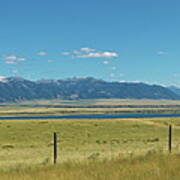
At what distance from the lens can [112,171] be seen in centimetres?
1417

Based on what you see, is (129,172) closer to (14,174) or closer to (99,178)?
(99,178)

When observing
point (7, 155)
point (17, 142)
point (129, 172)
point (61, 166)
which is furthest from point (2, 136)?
point (129, 172)

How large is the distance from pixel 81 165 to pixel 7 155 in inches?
532

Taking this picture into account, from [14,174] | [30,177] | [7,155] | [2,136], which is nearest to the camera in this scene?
[30,177]

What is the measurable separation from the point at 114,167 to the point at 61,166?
2.31m

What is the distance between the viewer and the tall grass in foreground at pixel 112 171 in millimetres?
13055

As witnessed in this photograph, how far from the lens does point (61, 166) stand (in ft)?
53.6

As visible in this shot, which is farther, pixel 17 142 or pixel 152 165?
pixel 17 142

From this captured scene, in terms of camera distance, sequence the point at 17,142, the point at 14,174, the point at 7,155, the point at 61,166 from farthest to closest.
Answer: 1. the point at 17,142
2. the point at 7,155
3. the point at 61,166
4. the point at 14,174

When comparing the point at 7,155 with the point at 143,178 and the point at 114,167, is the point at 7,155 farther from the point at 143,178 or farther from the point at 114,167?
the point at 143,178

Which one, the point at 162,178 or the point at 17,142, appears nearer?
the point at 162,178

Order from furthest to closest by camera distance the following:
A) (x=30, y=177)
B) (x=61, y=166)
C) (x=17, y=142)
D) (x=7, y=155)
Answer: (x=17, y=142) → (x=7, y=155) → (x=61, y=166) → (x=30, y=177)

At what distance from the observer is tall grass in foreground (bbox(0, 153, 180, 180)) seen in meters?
13.1

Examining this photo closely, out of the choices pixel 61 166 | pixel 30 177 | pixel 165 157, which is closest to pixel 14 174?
pixel 30 177
